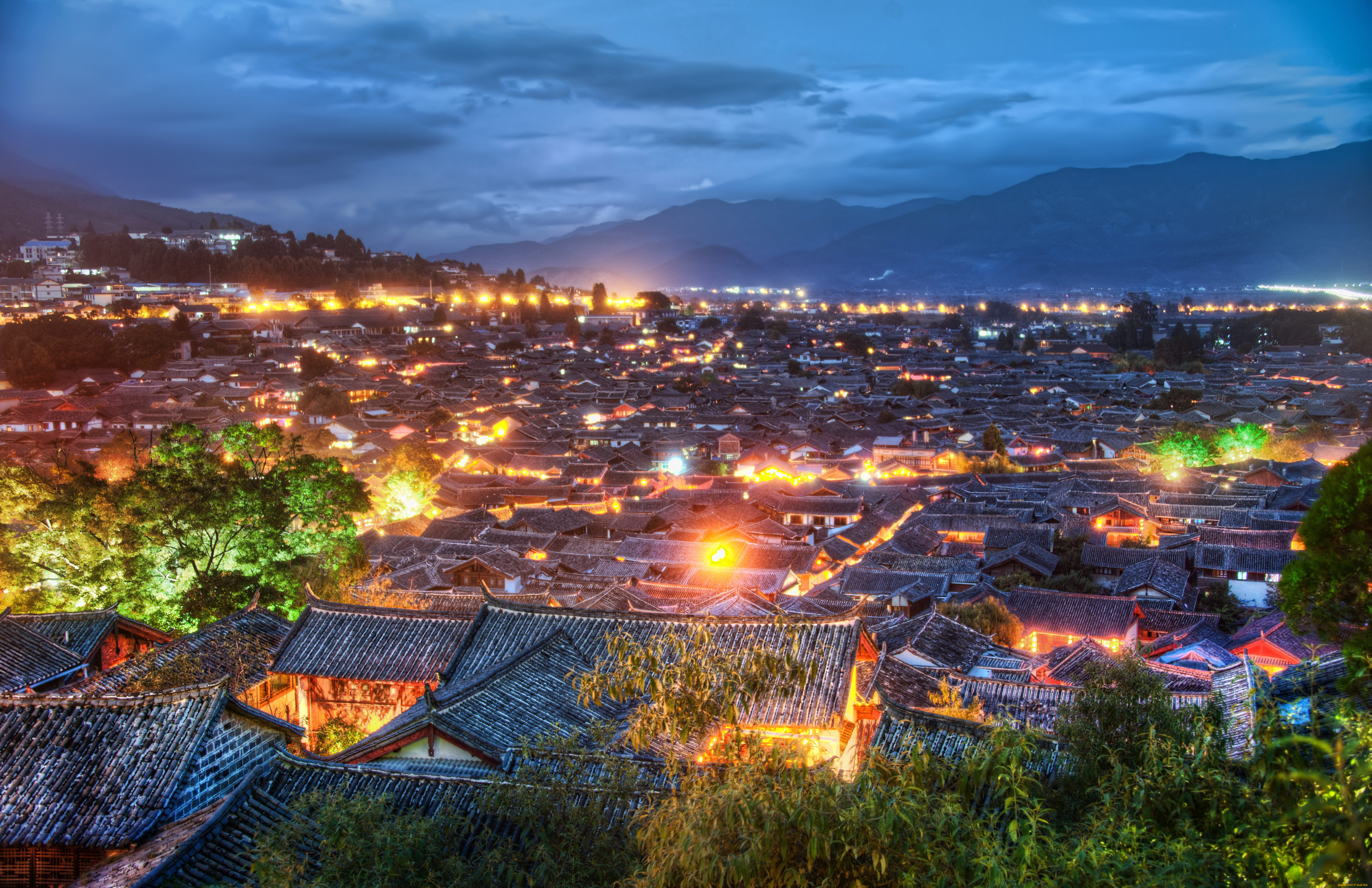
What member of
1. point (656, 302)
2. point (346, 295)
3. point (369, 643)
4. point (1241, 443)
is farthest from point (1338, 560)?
point (656, 302)

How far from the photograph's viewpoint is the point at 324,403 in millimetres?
54844

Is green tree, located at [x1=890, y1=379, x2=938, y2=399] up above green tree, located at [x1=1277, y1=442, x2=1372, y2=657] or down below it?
below

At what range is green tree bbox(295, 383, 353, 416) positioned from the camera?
54.6 metres

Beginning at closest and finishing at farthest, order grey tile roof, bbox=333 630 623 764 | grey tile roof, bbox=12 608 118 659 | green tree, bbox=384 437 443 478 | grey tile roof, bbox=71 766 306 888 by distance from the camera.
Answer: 1. grey tile roof, bbox=71 766 306 888
2. grey tile roof, bbox=333 630 623 764
3. grey tile roof, bbox=12 608 118 659
4. green tree, bbox=384 437 443 478

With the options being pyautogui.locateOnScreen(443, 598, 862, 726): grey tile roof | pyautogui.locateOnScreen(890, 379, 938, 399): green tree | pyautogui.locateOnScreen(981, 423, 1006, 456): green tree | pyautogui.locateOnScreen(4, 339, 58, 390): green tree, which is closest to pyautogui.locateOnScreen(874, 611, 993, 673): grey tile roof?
pyautogui.locateOnScreen(443, 598, 862, 726): grey tile roof

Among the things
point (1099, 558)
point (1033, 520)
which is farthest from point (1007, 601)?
point (1033, 520)

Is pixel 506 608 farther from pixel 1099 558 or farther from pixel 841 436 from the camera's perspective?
pixel 841 436

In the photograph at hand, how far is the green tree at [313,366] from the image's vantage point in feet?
212

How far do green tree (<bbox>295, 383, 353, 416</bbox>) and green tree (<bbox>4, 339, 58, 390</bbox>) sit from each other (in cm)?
1462

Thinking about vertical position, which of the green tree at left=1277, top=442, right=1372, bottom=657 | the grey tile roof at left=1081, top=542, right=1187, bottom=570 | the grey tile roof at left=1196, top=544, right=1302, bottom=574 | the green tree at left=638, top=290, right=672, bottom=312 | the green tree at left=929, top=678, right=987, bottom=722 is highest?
the green tree at left=638, top=290, right=672, bottom=312

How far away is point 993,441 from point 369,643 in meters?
42.0

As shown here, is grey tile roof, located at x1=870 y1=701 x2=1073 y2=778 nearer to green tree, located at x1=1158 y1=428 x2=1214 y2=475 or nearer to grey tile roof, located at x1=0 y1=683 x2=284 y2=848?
grey tile roof, located at x1=0 y1=683 x2=284 y2=848

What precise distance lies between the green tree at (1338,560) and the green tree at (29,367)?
6367 cm

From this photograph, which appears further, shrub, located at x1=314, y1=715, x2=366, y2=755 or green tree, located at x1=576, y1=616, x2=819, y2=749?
shrub, located at x1=314, y1=715, x2=366, y2=755
